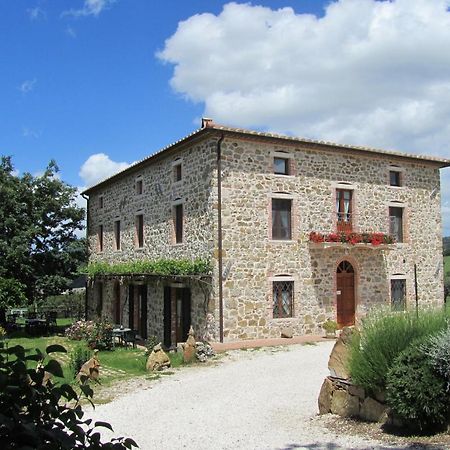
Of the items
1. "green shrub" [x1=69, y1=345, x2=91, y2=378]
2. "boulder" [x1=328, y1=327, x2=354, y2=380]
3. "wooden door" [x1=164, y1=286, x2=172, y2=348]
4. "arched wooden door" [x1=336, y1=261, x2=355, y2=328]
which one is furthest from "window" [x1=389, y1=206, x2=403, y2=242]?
"green shrub" [x1=69, y1=345, x2=91, y2=378]

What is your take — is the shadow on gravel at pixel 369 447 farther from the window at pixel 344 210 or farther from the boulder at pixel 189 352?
the window at pixel 344 210

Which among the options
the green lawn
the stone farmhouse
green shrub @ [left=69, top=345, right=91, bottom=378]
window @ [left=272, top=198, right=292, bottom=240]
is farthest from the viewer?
window @ [left=272, top=198, right=292, bottom=240]

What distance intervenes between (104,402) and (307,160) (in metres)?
10.6

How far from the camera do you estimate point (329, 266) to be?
55.5 feet

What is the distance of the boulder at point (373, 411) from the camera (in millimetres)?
6783

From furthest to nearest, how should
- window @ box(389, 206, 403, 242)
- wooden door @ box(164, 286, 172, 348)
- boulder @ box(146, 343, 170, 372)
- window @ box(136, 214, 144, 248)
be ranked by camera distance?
1. window @ box(136, 214, 144, 248)
2. window @ box(389, 206, 403, 242)
3. wooden door @ box(164, 286, 172, 348)
4. boulder @ box(146, 343, 170, 372)

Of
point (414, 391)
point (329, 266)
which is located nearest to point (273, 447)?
point (414, 391)

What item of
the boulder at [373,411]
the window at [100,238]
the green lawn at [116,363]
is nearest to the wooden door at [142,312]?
the green lawn at [116,363]

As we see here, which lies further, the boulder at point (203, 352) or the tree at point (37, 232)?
the tree at point (37, 232)

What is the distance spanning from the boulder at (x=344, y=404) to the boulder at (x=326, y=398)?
0.08 meters

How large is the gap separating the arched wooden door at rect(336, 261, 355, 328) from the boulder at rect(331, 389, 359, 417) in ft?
32.5

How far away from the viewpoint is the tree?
21.7m

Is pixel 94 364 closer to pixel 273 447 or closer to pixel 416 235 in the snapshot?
pixel 273 447

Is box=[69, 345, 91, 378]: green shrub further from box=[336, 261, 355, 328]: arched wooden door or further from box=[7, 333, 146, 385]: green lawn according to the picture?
box=[336, 261, 355, 328]: arched wooden door
